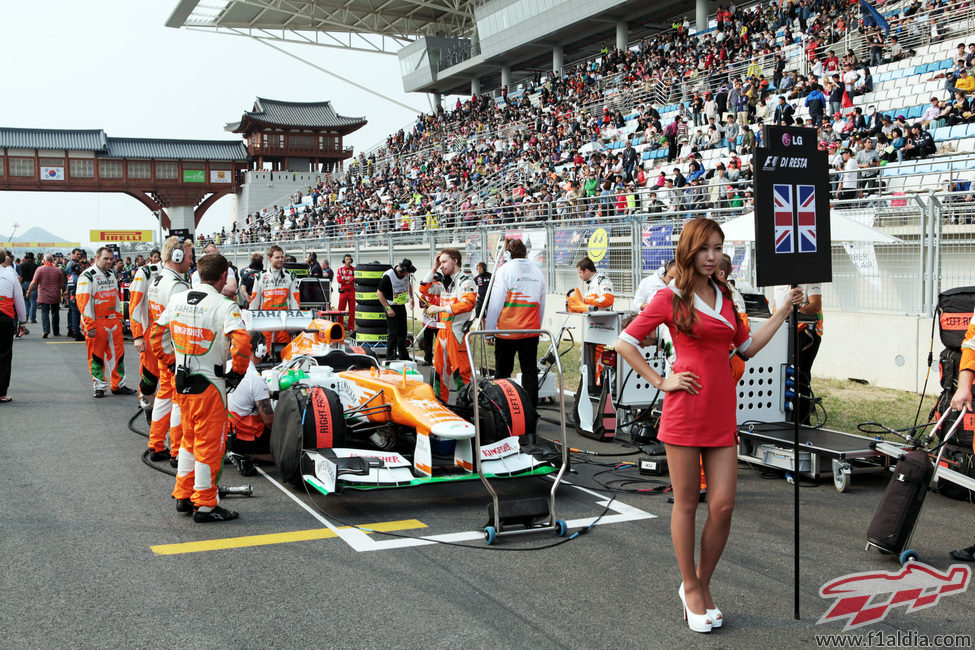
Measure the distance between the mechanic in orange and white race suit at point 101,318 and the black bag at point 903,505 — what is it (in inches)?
382

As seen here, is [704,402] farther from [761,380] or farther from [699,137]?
[699,137]

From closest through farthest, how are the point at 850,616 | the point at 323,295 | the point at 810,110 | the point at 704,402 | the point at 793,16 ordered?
1. the point at 704,402
2. the point at 850,616
3. the point at 323,295
4. the point at 810,110
5. the point at 793,16

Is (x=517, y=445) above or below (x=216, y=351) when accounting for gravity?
below

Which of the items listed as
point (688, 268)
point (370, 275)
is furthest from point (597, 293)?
point (370, 275)

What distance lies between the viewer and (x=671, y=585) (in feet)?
15.2

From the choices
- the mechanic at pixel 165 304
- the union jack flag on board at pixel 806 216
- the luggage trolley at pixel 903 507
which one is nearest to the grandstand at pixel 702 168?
the union jack flag on board at pixel 806 216

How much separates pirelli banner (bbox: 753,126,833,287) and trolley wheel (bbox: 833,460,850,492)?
2743 millimetres

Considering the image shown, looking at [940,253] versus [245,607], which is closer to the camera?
[245,607]

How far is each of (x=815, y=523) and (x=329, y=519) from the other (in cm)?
335

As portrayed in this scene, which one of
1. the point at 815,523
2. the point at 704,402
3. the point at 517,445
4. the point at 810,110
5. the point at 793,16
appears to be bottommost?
the point at 815,523

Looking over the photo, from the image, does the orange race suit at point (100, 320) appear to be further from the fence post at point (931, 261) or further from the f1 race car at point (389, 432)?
the fence post at point (931, 261)

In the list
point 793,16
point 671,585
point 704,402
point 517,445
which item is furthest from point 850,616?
point 793,16

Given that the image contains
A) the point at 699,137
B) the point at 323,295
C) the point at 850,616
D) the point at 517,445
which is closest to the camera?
the point at 850,616

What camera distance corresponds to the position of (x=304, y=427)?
20.5 ft
